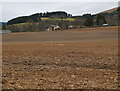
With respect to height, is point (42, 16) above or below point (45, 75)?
above

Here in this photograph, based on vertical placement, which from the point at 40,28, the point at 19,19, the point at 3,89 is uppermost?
the point at 19,19

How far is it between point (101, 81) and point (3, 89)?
350cm

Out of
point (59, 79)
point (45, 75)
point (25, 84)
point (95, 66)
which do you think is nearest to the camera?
point (25, 84)

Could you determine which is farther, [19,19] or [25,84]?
[19,19]

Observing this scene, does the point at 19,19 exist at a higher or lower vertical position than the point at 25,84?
higher

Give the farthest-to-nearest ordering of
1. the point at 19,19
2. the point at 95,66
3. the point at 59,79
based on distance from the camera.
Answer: the point at 19,19, the point at 95,66, the point at 59,79

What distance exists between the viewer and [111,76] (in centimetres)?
729

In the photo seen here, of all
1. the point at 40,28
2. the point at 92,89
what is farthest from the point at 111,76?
the point at 40,28

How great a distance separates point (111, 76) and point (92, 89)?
1770 millimetres

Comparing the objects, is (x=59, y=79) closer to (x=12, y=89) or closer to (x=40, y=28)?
(x=12, y=89)

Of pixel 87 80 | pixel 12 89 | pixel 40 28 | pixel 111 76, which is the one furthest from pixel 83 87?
pixel 40 28

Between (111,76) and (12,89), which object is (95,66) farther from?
(12,89)

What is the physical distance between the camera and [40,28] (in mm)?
72812

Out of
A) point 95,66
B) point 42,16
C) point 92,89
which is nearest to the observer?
point 92,89
